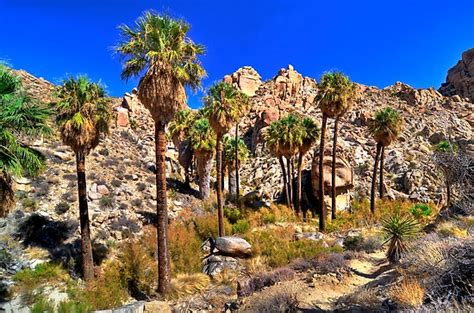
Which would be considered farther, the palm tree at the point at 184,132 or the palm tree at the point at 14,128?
A: the palm tree at the point at 184,132

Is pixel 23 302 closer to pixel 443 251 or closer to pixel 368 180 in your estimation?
pixel 443 251

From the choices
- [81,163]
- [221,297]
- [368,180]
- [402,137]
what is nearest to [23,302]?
[81,163]

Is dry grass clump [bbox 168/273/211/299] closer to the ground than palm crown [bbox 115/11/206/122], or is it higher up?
closer to the ground

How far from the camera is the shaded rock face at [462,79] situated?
75.4 m

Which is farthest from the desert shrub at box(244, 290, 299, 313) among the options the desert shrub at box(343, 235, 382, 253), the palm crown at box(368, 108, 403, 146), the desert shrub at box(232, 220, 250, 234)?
the palm crown at box(368, 108, 403, 146)

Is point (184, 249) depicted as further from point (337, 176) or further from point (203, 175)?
point (337, 176)

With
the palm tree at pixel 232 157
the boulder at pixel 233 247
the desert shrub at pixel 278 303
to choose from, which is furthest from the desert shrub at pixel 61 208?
the palm tree at pixel 232 157

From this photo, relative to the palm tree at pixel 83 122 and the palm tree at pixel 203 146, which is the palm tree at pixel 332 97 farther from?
the palm tree at pixel 83 122

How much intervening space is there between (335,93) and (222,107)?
10.00 metres

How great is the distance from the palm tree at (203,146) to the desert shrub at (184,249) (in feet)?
30.9

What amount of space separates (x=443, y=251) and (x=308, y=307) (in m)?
4.50

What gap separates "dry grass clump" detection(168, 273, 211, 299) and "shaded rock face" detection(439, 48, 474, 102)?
2989 inches

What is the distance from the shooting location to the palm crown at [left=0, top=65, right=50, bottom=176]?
10922mm

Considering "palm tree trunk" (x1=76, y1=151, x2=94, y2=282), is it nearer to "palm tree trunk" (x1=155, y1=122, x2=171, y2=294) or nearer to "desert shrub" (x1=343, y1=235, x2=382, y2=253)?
"palm tree trunk" (x1=155, y1=122, x2=171, y2=294)
